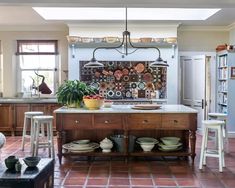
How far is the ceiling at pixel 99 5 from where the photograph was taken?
16.4ft

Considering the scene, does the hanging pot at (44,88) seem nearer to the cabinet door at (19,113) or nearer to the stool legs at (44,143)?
the cabinet door at (19,113)

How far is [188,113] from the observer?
5.14 meters

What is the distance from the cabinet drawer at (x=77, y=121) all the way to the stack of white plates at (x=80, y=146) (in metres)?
0.30

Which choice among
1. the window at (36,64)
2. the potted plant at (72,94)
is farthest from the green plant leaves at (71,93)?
the window at (36,64)

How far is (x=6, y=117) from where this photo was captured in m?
7.83

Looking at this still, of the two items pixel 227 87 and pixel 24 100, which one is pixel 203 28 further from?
pixel 24 100

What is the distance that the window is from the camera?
339 inches

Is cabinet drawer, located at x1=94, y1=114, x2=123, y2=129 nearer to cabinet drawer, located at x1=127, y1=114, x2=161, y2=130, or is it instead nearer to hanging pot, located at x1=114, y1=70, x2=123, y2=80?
cabinet drawer, located at x1=127, y1=114, x2=161, y2=130

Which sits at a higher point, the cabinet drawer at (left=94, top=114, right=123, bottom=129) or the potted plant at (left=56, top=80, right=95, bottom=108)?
the potted plant at (left=56, top=80, right=95, bottom=108)

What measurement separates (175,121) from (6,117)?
170 inches

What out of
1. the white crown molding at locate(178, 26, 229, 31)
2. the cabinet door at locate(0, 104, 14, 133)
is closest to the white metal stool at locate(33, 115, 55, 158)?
the cabinet door at locate(0, 104, 14, 133)

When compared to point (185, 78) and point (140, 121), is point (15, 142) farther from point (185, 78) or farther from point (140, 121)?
point (185, 78)

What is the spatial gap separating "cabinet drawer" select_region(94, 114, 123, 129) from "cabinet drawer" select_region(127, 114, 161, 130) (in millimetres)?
149

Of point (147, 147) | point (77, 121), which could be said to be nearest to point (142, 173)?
point (147, 147)
